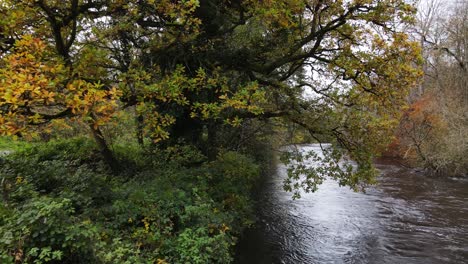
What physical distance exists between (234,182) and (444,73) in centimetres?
2516

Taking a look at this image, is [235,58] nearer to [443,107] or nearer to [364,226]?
[364,226]

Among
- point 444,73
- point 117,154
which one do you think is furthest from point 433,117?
point 117,154

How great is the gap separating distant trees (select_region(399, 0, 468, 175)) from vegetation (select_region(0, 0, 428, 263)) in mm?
13186

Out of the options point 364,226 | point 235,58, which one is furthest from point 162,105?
point 364,226

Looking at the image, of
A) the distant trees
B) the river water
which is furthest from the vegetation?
the distant trees

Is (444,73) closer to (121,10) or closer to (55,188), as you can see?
(121,10)

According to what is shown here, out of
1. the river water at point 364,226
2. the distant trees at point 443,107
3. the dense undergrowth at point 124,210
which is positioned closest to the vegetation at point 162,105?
the dense undergrowth at point 124,210

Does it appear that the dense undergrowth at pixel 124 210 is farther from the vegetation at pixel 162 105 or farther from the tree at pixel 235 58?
the tree at pixel 235 58

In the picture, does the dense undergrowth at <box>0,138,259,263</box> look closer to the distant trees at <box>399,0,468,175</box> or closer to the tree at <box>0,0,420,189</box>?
the tree at <box>0,0,420,189</box>

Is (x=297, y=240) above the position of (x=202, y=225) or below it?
below

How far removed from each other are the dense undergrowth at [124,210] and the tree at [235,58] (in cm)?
131

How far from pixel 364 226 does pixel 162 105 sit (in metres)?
9.05

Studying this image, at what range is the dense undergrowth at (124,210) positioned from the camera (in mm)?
4148

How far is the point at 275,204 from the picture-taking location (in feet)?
49.8
